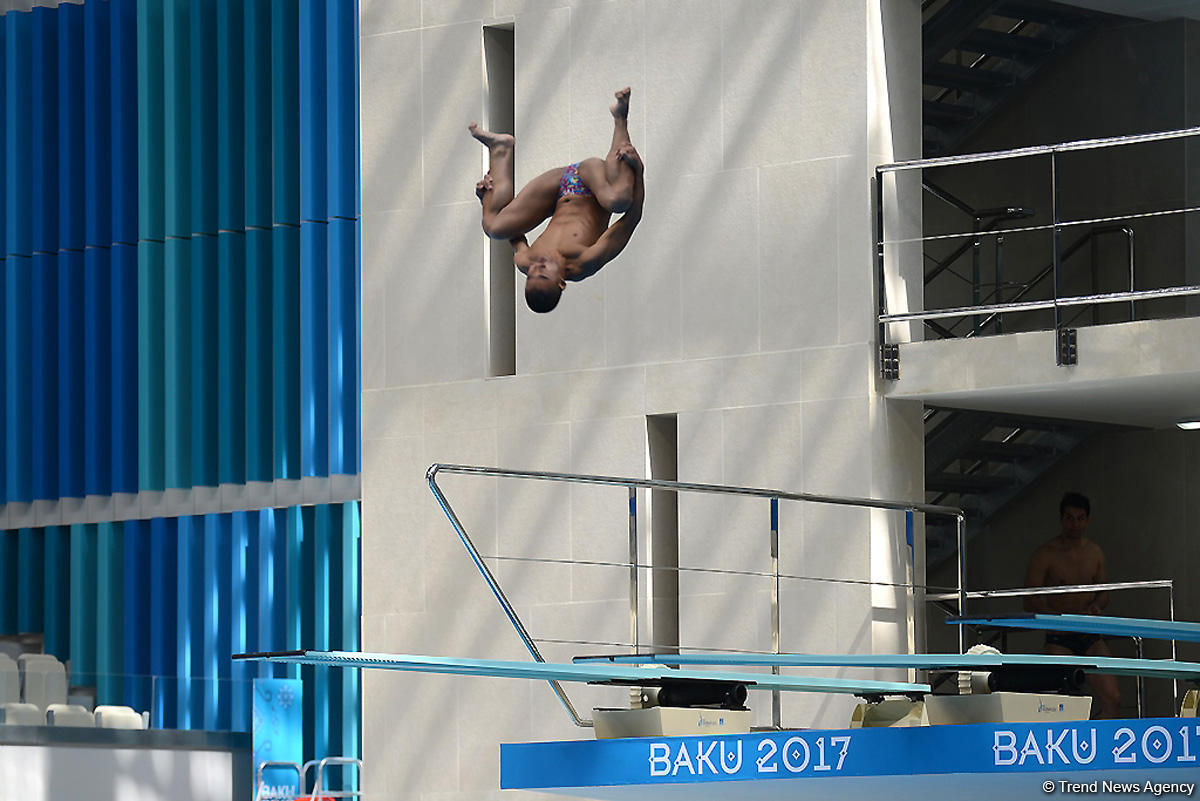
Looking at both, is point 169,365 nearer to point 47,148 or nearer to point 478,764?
point 47,148

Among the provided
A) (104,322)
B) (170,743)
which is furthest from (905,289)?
(104,322)

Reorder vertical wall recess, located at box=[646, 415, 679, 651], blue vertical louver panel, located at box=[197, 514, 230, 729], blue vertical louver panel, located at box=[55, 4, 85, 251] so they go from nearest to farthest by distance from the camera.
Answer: vertical wall recess, located at box=[646, 415, 679, 651] → blue vertical louver panel, located at box=[197, 514, 230, 729] → blue vertical louver panel, located at box=[55, 4, 85, 251]

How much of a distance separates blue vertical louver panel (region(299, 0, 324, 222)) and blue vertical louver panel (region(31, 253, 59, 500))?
361cm

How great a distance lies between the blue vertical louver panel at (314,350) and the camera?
765 inches

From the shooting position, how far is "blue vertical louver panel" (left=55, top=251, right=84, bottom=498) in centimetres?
2138

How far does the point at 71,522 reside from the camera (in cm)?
2130

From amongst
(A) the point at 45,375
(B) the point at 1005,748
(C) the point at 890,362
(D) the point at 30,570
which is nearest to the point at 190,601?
(D) the point at 30,570

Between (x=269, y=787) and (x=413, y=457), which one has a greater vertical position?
(x=413, y=457)

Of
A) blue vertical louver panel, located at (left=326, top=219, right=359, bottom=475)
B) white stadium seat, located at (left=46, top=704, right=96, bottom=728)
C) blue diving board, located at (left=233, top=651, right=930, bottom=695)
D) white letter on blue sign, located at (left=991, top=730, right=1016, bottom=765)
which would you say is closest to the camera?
white letter on blue sign, located at (left=991, top=730, right=1016, bottom=765)

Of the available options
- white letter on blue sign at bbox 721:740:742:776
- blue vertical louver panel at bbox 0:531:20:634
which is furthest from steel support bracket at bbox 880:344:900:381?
blue vertical louver panel at bbox 0:531:20:634

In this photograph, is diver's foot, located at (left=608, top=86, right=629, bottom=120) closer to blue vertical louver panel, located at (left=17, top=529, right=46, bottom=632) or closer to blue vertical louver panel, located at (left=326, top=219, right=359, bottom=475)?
blue vertical louver panel, located at (left=326, top=219, right=359, bottom=475)

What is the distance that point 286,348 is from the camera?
19859 mm

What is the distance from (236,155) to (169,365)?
203 cm

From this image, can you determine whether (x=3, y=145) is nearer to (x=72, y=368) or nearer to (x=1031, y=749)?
(x=72, y=368)
